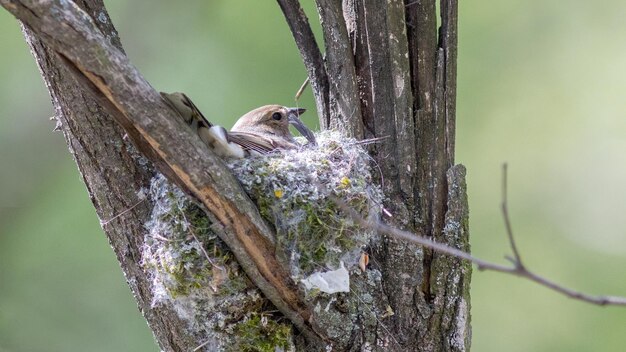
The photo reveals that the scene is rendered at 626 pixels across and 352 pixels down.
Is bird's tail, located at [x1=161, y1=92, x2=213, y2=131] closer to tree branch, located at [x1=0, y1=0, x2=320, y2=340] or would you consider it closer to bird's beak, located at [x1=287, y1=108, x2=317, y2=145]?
tree branch, located at [x1=0, y1=0, x2=320, y2=340]

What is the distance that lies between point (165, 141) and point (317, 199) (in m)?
0.97

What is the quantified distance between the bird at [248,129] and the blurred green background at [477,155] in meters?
1.21

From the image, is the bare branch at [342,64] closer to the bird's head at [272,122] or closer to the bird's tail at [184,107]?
the bird's tail at [184,107]

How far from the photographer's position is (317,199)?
3994 mm

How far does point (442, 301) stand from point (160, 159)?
1.42 m

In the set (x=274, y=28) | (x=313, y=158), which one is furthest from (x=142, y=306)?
(x=274, y=28)

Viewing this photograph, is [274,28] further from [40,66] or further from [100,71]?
[100,71]

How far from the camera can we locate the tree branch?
9.75 ft

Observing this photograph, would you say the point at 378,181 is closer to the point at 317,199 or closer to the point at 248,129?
the point at 317,199

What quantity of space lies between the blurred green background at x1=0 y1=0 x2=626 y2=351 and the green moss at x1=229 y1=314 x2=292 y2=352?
130 inches

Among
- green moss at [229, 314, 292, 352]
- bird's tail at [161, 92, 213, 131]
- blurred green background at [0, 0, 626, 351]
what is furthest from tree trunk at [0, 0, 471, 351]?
blurred green background at [0, 0, 626, 351]

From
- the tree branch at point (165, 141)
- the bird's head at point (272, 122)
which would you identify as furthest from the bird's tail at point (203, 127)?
the bird's head at point (272, 122)

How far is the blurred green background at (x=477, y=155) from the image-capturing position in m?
7.71

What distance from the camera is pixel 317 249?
12.4 ft
